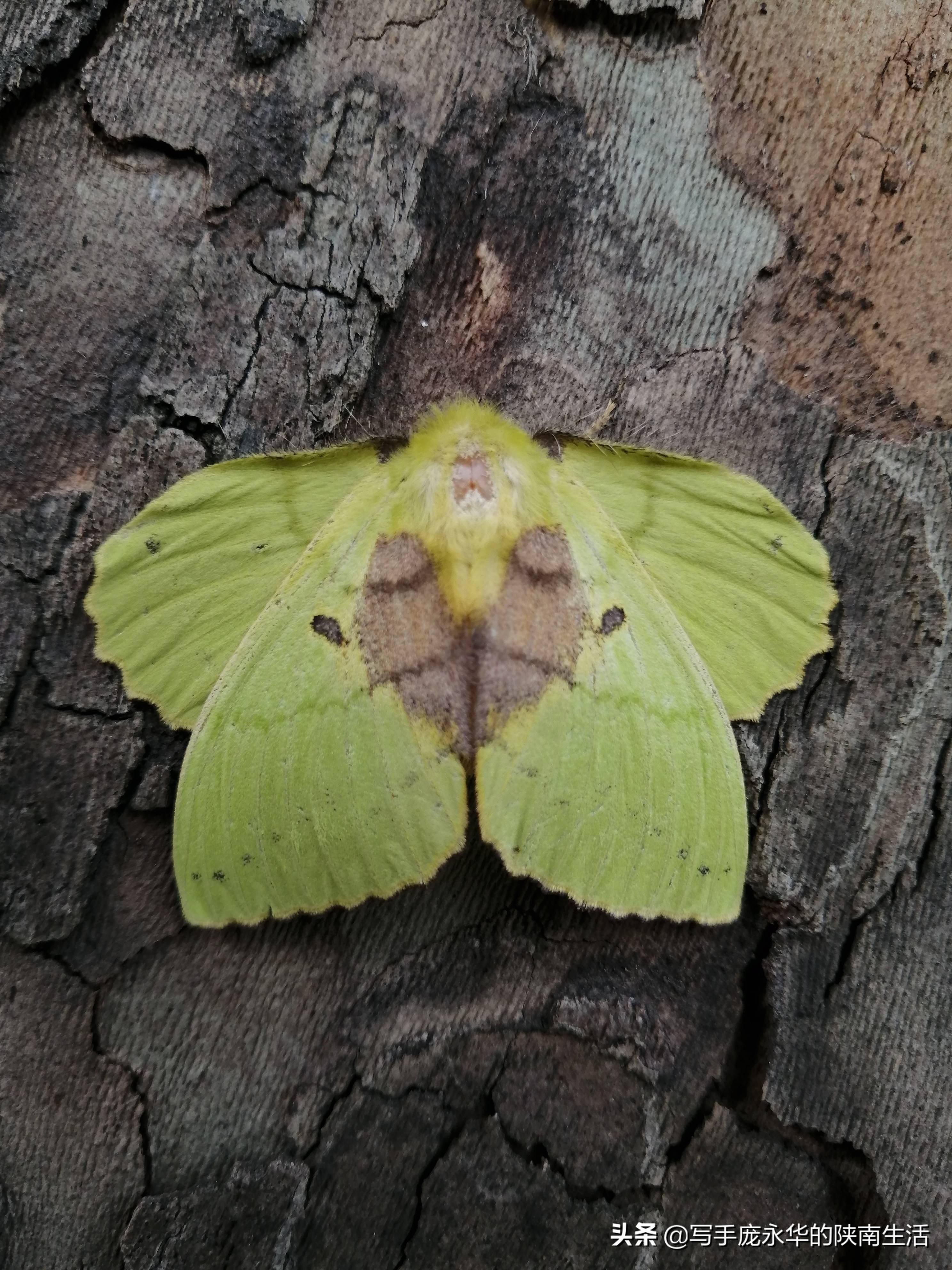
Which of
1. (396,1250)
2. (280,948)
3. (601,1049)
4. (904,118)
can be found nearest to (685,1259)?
(601,1049)

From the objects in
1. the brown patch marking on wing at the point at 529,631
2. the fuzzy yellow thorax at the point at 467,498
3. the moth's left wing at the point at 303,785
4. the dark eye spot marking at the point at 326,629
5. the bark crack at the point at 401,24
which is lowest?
the moth's left wing at the point at 303,785

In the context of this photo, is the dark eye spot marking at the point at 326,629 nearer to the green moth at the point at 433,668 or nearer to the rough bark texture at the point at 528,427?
the green moth at the point at 433,668

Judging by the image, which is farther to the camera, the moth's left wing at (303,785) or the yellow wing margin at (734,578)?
the yellow wing margin at (734,578)

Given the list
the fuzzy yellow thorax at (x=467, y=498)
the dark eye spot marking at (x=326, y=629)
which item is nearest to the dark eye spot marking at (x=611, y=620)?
the fuzzy yellow thorax at (x=467, y=498)

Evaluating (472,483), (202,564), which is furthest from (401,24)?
(202,564)

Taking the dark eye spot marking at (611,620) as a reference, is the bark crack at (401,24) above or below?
above

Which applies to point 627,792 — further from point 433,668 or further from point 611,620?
point 433,668

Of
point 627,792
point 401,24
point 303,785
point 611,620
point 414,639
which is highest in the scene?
point 401,24
